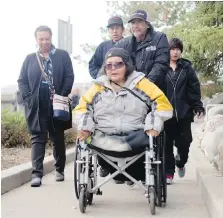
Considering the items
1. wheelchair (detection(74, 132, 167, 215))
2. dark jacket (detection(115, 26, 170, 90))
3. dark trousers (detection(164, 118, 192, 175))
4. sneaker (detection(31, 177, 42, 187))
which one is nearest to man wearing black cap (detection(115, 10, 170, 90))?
dark jacket (detection(115, 26, 170, 90))

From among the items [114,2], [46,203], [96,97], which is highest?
[114,2]

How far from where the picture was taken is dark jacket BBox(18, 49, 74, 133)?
615cm

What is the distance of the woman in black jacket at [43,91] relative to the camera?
6152mm

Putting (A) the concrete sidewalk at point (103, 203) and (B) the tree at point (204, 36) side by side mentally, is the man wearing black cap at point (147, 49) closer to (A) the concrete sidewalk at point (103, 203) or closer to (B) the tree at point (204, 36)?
(A) the concrete sidewalk at point (103, 203)

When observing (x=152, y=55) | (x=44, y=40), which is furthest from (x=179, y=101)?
A: (x=44, y=40)

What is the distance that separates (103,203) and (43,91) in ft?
5.70

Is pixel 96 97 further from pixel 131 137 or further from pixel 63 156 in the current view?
pixel 63 156

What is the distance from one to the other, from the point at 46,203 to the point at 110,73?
4.85 ft

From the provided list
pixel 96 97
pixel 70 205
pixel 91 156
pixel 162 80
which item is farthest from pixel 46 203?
pixel 162 80

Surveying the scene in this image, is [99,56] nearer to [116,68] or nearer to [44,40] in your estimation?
[44,40]

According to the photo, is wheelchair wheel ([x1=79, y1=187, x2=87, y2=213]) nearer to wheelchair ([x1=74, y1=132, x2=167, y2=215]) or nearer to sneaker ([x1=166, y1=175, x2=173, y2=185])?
wheelchair ([x1=74, y1=132, x2=167, y2=215])

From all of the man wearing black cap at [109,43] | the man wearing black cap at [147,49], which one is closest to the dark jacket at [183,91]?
the man wearing black cap at [147,49]

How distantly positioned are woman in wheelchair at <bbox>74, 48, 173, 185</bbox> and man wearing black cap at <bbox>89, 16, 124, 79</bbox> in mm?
1624

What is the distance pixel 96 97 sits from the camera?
4770 millimetres
